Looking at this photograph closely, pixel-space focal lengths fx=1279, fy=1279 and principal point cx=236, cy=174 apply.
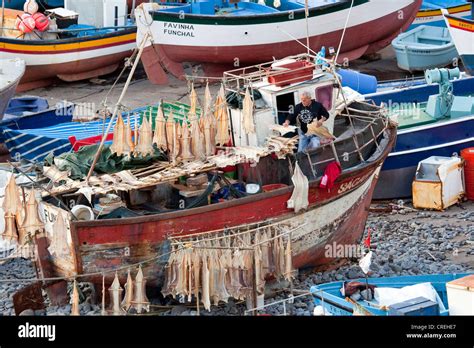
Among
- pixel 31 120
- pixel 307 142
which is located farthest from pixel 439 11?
pixel 307 142

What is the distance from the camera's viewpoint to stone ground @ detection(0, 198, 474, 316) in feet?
54.3

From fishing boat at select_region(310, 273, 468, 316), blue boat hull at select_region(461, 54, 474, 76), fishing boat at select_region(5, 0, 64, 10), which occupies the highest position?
fishing boat at select_region(5, 0, 64, 10)

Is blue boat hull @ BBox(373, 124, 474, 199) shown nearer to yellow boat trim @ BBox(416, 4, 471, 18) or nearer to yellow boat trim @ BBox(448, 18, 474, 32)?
yellow boat trim @ BBox(448, 18, 474, 32)

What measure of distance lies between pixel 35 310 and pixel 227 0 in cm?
1451

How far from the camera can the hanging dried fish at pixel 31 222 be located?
15.9m

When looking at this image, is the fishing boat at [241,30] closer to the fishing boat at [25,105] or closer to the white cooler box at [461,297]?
the fishing boat at [25,105]

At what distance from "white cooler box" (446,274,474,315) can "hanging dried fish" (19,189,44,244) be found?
5196 mm

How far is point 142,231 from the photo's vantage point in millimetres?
15836

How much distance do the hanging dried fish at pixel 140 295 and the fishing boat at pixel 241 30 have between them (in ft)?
38.7

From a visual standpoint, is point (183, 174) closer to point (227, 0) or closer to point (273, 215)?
point (273, 215)

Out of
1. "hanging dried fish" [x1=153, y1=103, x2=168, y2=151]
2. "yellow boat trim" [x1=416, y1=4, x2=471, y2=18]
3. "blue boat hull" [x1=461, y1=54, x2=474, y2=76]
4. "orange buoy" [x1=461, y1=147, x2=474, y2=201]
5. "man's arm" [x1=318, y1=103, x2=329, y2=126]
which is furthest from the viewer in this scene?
"yellow boat trim" [x1=416, y1=4, x2=471, y2=18]

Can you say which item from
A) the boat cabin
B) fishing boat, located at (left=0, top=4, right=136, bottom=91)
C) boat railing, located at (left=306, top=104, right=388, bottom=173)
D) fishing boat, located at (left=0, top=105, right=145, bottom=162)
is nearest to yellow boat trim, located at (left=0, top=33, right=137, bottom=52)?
fishing boat, located at (left=0, top=4, right=136, bottom=91)

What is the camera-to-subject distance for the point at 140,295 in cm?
1592

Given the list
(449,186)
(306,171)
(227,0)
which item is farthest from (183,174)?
(227,0)
